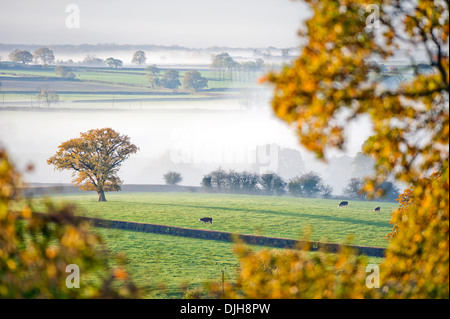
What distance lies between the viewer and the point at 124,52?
137 meters

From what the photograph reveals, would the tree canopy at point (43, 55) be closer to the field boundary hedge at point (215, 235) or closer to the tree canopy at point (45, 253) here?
the field boundary hedge at point (215, 235)

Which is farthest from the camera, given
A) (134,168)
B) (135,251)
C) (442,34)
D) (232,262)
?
(134,168)

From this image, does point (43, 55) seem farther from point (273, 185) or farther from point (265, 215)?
point (265, 215)

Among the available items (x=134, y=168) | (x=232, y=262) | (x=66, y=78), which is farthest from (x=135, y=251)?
(x=134, y=168)

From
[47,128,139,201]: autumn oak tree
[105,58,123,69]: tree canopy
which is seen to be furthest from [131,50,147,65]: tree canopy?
[47,128,139,201]: autumn oak tree

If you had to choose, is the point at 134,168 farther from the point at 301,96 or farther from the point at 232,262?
the point at 301,96

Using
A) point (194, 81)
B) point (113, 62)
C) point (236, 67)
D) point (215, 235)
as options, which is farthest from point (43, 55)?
point (215, 235)

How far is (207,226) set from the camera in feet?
134

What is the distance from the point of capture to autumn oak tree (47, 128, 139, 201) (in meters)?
51.2

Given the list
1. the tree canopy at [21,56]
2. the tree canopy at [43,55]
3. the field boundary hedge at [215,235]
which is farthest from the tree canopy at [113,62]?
the field boundary hedge at [215,235]

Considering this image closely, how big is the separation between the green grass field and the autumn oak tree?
209 cm

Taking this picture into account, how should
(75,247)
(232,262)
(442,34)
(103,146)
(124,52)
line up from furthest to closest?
(124,52) < (103,146) < (232,262) < (442,34) < (75,247)

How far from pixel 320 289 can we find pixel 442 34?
3435 millimetres

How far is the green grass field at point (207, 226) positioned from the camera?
1020 inches
